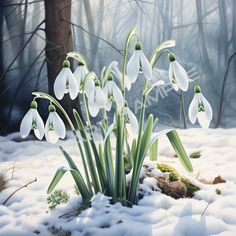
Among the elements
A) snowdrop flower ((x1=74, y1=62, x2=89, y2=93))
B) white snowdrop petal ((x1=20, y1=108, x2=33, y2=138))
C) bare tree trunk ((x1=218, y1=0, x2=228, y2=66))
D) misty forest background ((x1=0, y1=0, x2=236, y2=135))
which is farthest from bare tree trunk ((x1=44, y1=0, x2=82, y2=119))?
bare tree trunk ((x1=218, y1=0, x2=228, y2=66))

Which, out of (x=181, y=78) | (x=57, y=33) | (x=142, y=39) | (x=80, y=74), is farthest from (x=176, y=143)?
(x=142, y=39)

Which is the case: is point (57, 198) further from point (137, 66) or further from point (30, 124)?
point (137, 66)

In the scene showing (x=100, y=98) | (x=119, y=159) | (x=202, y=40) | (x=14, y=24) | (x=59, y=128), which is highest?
(x=14, y=24)

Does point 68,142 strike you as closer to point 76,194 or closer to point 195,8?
point 76,194

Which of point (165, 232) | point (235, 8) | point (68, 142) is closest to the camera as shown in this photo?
point (165, 232)

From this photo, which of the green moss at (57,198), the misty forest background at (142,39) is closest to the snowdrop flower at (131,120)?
the green moss at (57,198)

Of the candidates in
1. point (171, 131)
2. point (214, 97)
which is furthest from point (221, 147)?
point (214, 97)
